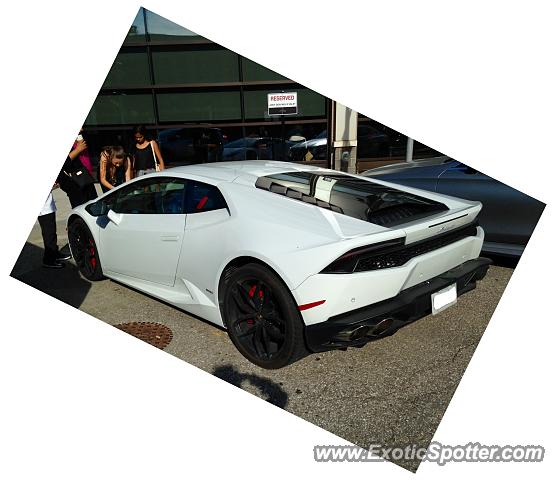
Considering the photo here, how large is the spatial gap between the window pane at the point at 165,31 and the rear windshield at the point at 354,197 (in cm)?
761

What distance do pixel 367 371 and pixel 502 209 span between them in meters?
2.37

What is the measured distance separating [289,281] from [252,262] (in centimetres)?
35

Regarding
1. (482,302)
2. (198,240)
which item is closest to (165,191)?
(198,240)

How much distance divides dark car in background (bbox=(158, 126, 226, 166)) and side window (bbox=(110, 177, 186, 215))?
6.55 metres

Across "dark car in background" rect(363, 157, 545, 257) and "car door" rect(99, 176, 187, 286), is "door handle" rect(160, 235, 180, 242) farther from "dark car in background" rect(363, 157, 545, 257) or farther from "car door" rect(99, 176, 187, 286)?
"dark car in background" rect(363, 157, 545, 257)

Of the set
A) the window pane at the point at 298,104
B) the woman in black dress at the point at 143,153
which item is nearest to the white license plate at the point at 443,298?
the woman in black dress at the point at 143,153

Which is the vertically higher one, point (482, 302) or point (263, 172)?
point (263, 172)

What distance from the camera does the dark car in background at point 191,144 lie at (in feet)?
33.9

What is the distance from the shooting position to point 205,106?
33.3 feet

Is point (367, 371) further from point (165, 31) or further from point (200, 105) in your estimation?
point (165, 31)

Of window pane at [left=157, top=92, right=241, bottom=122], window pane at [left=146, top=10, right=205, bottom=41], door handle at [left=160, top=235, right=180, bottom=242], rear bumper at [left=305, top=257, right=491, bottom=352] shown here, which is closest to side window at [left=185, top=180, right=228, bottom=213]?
door handle at [left=160, top=235, right=180, bottom=242]

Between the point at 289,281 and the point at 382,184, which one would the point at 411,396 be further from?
the point at 382,184

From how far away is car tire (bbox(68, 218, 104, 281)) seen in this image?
4340 millimetres

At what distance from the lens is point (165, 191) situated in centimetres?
357
